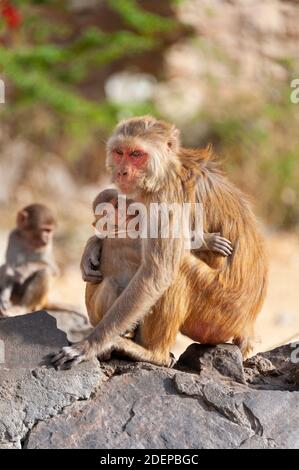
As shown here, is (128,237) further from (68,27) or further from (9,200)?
(68,27)

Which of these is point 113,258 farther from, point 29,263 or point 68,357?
point 29,263

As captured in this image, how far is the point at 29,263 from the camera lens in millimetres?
9547

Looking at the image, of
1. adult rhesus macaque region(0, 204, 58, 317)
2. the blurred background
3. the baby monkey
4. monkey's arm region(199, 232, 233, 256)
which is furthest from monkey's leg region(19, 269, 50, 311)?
the blurred background

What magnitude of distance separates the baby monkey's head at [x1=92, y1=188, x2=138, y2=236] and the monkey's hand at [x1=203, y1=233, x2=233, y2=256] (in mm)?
616

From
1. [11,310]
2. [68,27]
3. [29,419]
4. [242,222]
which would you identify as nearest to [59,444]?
[29,419]

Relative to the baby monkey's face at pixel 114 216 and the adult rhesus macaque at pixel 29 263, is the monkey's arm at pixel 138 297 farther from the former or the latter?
the adult rhesus macaque at pixel 29 263

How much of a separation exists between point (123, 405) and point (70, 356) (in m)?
0.47

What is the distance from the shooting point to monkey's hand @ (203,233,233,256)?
19.4ft

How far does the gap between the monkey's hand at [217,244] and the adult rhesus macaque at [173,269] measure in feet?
0.20

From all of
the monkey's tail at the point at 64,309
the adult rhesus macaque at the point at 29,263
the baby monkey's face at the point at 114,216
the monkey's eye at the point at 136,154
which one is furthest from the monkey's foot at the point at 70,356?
the monkey's tail at the point at 64,309

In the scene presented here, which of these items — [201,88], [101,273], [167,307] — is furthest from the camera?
[201,88]

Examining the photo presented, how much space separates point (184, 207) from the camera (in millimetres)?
5902

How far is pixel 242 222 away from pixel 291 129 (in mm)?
11665

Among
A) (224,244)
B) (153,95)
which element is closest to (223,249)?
(224,244)
